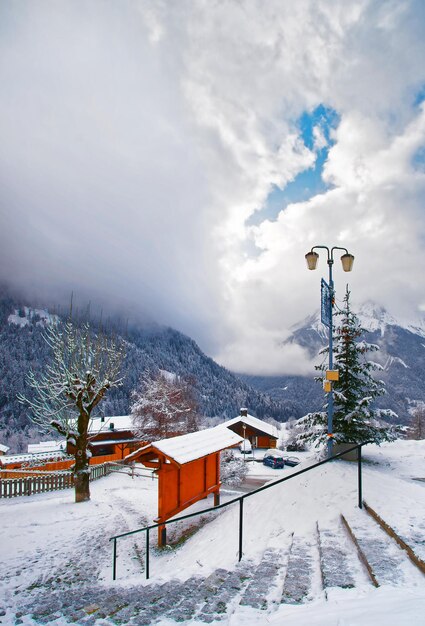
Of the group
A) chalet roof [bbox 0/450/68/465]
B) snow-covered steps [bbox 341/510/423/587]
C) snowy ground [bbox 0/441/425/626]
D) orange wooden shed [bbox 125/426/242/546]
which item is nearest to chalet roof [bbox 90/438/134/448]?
chalet roof [bbox 0/450/68/465]

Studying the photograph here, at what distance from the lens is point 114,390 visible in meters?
119

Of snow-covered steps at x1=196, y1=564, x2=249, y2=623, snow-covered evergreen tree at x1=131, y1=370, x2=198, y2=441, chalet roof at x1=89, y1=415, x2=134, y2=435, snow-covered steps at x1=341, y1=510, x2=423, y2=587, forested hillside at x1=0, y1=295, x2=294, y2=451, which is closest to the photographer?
snow-covered steps at x1=341, y1=510, x2=423, y2=587

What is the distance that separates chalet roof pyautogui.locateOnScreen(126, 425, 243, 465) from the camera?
30.3 ft

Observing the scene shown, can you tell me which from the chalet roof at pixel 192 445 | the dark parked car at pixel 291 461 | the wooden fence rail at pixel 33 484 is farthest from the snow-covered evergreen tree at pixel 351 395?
the dark parked car at pixel 291 461

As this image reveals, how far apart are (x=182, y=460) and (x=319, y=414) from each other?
19.9 feet

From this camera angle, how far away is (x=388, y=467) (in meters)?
11.7

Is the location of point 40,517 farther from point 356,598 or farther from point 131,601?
point 356,598

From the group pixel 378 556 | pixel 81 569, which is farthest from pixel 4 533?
pixel 378 556

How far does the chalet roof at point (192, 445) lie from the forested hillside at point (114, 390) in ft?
227

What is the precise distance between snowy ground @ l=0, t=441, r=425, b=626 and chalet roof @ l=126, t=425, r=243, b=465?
6.11 ft

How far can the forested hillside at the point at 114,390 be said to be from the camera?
300 feet

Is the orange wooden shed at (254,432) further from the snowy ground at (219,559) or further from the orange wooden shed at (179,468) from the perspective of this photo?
the orange wooden shed at (179,468)

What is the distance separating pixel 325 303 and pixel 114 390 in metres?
117

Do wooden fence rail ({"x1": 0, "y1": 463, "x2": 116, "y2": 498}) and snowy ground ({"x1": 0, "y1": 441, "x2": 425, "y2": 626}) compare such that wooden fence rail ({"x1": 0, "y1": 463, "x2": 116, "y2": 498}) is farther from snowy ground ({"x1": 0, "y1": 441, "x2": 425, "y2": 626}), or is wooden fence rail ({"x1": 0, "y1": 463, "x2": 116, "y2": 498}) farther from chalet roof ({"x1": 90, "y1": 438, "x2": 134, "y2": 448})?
chalet roof ({"x1": 90, "y1": 438, "x2": 134, "y2": 448})
